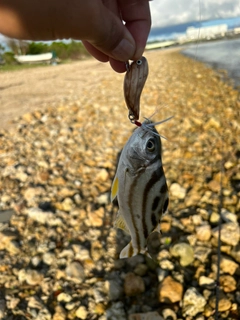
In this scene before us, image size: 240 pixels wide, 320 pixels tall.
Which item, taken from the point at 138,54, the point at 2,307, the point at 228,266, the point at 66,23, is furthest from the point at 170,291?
the point at 66,23

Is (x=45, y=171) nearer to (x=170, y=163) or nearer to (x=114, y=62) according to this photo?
(x=170, y=163)

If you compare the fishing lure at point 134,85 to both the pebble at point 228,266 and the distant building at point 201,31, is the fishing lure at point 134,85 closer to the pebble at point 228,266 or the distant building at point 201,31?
the distant building at point 201,31

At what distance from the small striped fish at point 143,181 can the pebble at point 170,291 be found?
141cm

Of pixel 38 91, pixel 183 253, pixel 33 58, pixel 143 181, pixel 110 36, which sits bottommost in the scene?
pixel 33 58

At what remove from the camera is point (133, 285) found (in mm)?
3068

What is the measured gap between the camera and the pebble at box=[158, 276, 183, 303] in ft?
9.66

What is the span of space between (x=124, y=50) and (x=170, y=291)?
2.05 meters

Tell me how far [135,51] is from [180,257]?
2082mm

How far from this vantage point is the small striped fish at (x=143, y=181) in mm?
1691

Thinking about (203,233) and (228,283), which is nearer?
(228,283)

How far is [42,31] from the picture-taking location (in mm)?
1444

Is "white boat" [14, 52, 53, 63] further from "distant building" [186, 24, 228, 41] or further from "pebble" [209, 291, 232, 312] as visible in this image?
"pebble" [209, 291, 232, 312]

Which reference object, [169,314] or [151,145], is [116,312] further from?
[151,145]

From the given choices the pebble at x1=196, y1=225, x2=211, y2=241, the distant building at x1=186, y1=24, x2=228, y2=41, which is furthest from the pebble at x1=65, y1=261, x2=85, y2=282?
the distant building at x1=186, y1=24, x2=228, y2=41
